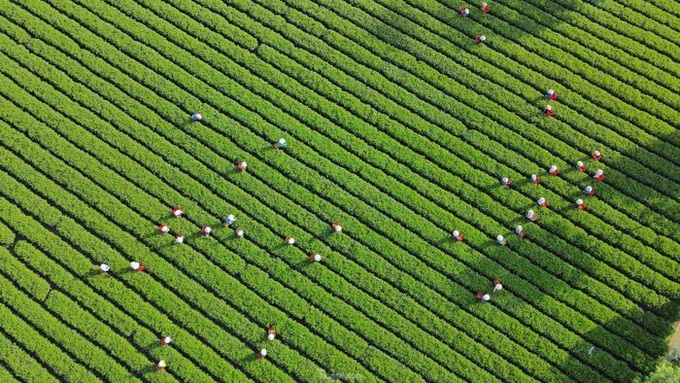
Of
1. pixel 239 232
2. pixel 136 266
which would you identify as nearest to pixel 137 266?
pixel 136 266

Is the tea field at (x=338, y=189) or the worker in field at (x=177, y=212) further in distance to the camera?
the worker in field at (x=177, y=212)

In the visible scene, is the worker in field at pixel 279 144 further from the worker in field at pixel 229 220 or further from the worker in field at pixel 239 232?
the worker in field at pixel 239 232

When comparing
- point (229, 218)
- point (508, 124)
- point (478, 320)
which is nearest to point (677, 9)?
point (508, 124)

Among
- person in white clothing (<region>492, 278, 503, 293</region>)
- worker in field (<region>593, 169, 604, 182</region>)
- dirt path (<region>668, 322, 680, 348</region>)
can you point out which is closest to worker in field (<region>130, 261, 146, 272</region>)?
person in white clothing (<region>492, 278, 503, 293</region>)

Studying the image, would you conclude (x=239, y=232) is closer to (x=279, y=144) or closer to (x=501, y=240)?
(x=279, y=144)

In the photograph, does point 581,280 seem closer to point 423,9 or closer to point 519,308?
point 519,308

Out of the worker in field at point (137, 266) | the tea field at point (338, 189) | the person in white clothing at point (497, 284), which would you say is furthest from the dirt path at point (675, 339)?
the worker in field at point (137, 266)

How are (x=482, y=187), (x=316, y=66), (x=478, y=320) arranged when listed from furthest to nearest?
(x=316, y=66), (x=482, y=187), (x=478, y=320)
